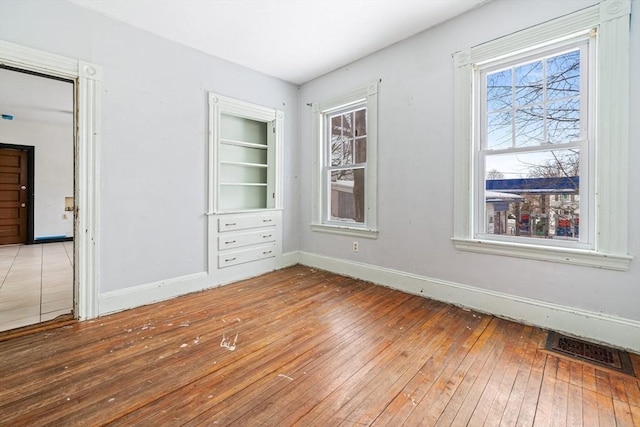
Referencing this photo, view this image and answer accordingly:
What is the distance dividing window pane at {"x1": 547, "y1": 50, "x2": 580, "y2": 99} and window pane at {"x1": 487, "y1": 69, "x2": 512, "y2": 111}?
0.28 metres

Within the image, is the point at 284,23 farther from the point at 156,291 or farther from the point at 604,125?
the point at 156,291

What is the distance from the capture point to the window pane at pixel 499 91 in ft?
8.24

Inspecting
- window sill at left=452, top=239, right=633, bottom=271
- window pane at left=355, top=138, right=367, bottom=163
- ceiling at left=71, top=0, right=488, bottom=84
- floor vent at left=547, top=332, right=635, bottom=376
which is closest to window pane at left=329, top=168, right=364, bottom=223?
window pane at left=355, top=138, right=367, bottom=163

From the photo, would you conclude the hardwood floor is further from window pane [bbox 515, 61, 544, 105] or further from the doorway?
the doorway

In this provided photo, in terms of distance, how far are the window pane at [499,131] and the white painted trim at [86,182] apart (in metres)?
3.55

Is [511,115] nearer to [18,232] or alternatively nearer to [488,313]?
[488,313]

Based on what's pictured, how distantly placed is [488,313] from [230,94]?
366 cm

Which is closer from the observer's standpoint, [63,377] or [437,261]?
[63,377]

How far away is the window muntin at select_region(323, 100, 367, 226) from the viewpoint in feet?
12.0

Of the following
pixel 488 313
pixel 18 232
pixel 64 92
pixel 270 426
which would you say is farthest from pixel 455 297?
pixel 18 232

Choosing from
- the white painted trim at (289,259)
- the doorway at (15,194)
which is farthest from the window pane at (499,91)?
the doorway at (15,194)

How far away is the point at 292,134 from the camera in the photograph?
4234mm

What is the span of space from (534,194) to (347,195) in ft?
6.76

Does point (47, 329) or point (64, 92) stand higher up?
point (64, 92)
